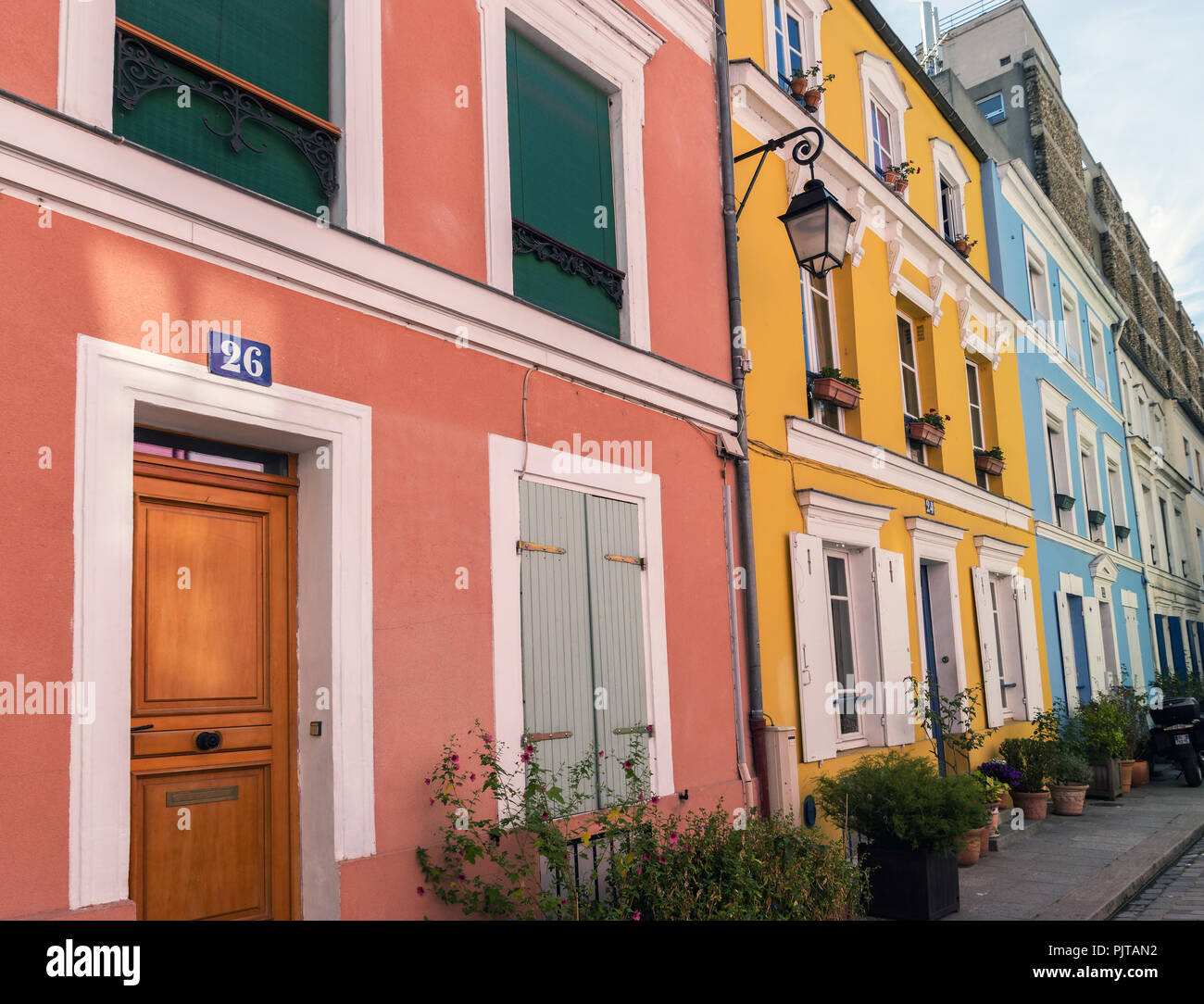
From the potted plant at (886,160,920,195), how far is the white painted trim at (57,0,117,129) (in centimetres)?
946

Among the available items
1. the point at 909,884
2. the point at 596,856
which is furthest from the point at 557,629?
the point at 909,884

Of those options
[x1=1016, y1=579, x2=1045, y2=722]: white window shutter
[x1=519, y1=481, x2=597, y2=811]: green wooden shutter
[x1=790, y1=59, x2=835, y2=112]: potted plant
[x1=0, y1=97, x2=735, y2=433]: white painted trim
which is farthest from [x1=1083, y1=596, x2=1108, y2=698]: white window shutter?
[x1=519, y1=481, x2=597, y2=811]: green wooden shutter

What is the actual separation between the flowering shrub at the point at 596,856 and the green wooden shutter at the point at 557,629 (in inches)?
6.3

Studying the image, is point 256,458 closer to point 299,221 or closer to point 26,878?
point 299,221

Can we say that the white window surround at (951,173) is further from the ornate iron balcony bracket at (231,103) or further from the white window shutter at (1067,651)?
the ornate iron balcony bracket at (231,103)

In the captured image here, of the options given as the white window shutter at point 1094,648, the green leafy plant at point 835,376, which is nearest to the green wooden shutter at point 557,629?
the green leafy plant at point 835,376

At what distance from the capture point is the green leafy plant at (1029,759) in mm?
11391

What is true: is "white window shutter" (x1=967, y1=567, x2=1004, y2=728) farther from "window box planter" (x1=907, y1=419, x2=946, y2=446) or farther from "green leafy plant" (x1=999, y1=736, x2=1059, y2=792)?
"window box planter" (x1=907, y1=419, x2=946, y2=446)

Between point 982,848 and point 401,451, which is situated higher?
point 401,451

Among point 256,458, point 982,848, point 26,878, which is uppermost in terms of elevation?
point 256,458

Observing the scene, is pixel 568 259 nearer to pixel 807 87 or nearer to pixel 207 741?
pixel 207 741
